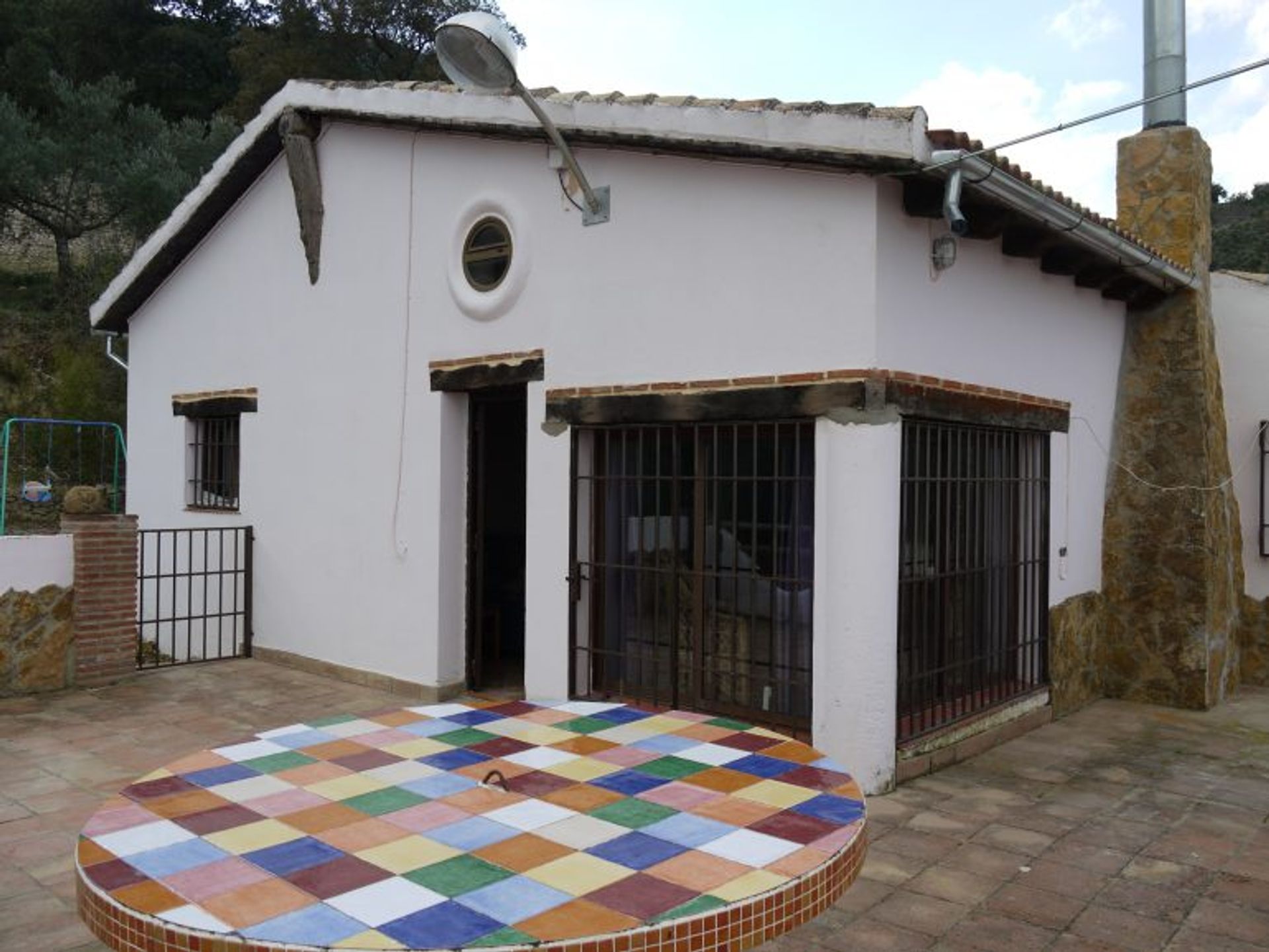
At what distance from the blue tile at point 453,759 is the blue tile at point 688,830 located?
74 centimetres

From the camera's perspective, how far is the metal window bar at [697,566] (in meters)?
5.89

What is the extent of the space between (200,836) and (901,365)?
431cm

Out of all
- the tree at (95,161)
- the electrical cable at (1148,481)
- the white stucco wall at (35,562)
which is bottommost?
the white stucco wall at (35,562)

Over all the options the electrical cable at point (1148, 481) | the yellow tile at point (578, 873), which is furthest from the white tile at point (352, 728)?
the electrical cable at point (1148, 481)

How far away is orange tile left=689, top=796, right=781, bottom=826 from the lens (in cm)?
242

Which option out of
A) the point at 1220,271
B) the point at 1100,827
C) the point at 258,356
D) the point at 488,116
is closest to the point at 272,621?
the point at 258,356

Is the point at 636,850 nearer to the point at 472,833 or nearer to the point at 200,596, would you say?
the point at 472,833

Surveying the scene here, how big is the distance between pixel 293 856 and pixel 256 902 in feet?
0.81

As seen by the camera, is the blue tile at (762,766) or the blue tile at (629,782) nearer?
the blue tile at (629,782)

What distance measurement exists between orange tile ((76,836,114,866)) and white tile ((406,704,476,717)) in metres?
1.33

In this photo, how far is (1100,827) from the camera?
16.6ft

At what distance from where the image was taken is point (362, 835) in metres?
2.31

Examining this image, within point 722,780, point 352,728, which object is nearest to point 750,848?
point 722,780

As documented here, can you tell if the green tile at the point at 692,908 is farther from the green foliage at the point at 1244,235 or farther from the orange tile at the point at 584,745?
the green foliage at the point at 1244,235
